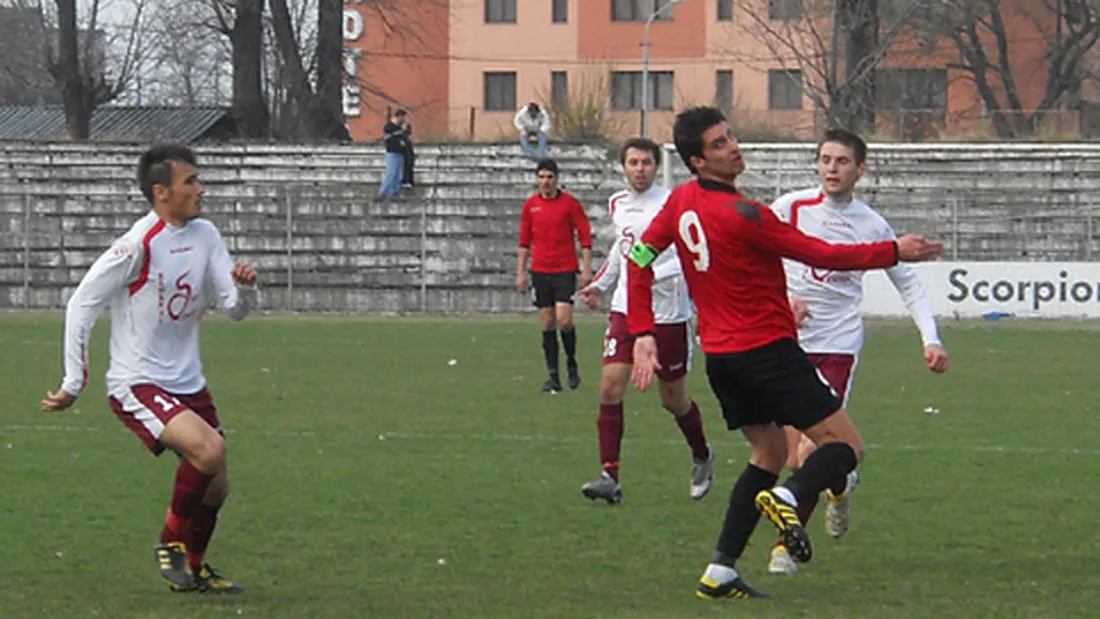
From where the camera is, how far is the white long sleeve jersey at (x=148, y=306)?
7055 millimetres

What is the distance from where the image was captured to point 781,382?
22.1 feet

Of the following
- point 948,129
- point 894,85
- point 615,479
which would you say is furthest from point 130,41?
point 615,479

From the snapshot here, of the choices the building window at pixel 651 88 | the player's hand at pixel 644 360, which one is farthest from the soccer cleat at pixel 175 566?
the building window at pixel 651 88

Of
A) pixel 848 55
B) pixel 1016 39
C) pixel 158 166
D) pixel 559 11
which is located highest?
pixel 559 11

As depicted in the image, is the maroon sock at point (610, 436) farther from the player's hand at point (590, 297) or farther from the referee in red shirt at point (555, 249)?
the referee in red shirt at point (555, 249)

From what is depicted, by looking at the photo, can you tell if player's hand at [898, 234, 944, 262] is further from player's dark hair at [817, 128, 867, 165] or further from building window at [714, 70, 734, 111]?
building window at [714, 70, 734, 111]

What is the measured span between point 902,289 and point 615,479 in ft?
7.05

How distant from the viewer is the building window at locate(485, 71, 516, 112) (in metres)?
65.1

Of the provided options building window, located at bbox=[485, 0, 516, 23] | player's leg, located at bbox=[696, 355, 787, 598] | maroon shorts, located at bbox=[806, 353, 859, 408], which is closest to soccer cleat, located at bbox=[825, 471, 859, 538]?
maroon shorts, located at bbox=[806, 353, 859, 408]

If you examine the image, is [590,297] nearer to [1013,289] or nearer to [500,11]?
[1013,289]

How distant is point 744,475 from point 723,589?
0.44 m

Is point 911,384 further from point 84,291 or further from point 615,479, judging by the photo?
point 84,291

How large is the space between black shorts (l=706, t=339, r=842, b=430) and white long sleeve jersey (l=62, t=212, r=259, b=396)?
6.60ft

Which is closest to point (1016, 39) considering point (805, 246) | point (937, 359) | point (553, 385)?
point (553, 385)
